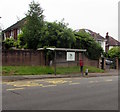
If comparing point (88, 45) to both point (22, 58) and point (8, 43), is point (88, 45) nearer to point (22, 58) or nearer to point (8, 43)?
point (22, 58)

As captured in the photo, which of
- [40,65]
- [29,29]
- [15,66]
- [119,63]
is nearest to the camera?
[15,66]

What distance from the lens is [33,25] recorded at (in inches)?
1300

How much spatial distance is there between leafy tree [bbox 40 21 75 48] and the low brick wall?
2.16 metres

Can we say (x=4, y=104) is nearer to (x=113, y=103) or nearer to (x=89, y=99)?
(x=89, y=99)

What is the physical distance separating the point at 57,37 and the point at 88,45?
209 inches

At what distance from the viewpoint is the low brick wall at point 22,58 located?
71.4 feet

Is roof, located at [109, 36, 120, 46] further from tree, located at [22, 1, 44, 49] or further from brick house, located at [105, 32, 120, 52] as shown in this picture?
tree, located at [22, 1, 44, 49]

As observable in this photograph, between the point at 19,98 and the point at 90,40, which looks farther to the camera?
the point at 90,40

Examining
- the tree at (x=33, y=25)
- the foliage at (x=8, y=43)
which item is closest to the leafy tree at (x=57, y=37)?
the tree at (x=33, y=25)

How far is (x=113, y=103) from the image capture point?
8367 mm

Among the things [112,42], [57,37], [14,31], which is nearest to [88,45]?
[57,37]

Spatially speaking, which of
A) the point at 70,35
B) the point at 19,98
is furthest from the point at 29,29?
the point at 19,98

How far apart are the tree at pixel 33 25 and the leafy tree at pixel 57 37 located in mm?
1387

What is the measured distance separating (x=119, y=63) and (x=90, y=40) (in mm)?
8219
